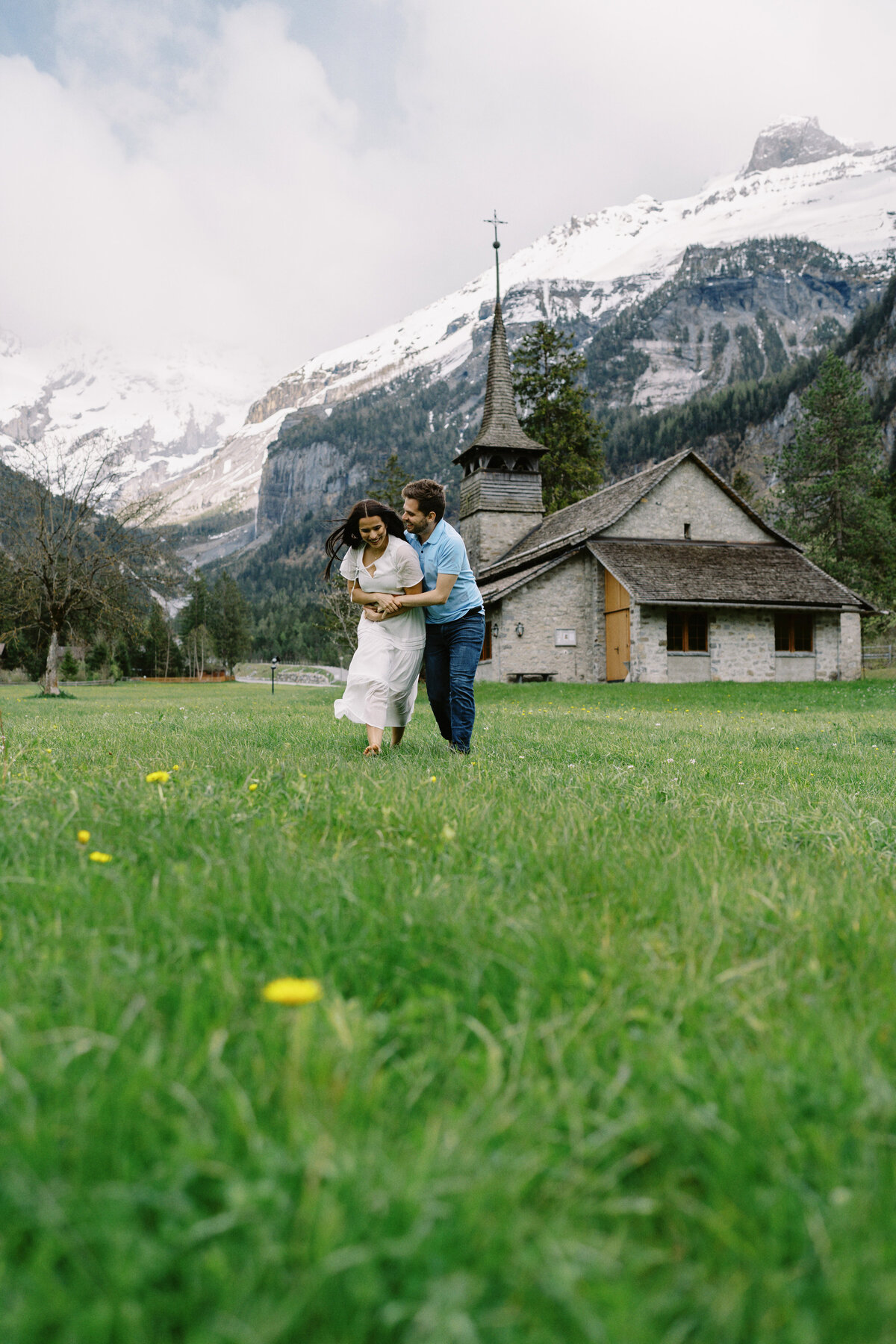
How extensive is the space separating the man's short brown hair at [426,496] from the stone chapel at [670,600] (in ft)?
69.6

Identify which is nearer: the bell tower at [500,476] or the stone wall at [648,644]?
the stone wall at [648,644]

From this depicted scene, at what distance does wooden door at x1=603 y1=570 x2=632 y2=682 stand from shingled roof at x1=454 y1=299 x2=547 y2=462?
31.8 feet

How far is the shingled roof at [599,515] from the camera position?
98.0ft

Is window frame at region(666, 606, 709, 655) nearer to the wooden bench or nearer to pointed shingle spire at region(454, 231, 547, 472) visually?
the wooden bench

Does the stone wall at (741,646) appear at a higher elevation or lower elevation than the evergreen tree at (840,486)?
lower

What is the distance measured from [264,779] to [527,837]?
1.65 meters

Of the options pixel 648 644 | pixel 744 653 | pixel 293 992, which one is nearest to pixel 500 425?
pixel 648 644

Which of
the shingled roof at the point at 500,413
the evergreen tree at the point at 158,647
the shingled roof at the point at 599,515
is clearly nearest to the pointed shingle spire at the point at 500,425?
the shingled roof at the point at 500,413

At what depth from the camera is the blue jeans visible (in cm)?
643

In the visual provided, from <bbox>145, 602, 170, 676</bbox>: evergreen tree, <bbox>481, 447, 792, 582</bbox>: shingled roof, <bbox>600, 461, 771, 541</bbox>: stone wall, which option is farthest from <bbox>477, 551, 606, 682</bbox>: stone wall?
<bbox>145, 602, 170, 676</bbox>: evergreen tree

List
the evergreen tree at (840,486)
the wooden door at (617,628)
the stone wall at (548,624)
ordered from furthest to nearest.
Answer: the evergreen tree at (840,486) < the stone wall at (548,624) < the wooden door at (617,628)

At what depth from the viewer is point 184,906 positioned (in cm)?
201

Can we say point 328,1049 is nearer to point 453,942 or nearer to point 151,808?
point 453,942

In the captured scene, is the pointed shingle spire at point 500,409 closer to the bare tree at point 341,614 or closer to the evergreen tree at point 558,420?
the evergreen tree at point 558,420
